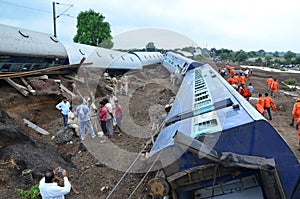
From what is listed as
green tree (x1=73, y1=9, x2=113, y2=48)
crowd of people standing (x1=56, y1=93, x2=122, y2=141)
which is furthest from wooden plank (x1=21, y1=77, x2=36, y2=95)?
green tree (x1=73, y1=9, x2=113, y2=48)

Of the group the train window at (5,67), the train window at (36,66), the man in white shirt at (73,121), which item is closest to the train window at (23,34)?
the train window at (36,66)

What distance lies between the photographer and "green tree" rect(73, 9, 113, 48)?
40.5 metres

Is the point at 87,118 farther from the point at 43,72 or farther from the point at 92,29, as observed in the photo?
the point at 92,29

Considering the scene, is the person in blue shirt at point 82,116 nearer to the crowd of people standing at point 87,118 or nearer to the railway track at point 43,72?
the crowd of people standing at point 87,118

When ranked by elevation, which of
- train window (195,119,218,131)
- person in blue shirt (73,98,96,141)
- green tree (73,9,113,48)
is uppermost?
green tree (73,9,113,48)

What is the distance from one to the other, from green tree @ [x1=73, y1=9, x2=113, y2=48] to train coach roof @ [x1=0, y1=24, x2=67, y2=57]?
27373mm

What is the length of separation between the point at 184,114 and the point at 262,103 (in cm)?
534

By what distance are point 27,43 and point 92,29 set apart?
3132 centimetres

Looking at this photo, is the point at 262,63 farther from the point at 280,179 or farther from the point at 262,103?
the point at 280,179

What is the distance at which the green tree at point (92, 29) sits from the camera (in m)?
40.5

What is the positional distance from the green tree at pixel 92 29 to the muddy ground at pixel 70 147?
1212 inches

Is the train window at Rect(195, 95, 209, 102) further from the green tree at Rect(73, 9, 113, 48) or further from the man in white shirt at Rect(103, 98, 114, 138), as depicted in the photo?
the green tree at Rect(73, 9, 113, 48)

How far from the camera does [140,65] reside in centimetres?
2291

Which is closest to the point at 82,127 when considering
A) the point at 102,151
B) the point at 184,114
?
the point at 102,151
